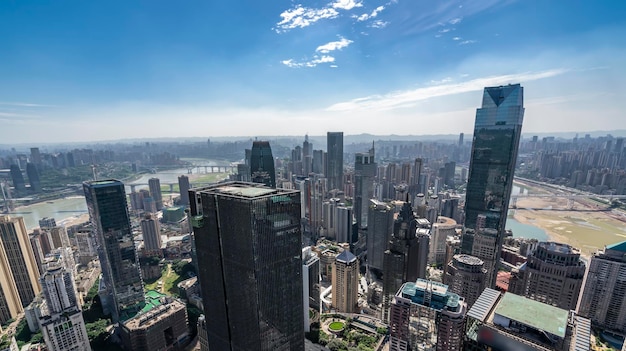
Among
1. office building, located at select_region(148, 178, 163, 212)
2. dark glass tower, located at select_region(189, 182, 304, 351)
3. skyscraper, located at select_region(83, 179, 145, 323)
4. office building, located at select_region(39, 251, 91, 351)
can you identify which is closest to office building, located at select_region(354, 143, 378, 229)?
skyscraper, located at select_region(83, 179, 145, 323)

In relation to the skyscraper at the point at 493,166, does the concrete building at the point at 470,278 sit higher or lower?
lower

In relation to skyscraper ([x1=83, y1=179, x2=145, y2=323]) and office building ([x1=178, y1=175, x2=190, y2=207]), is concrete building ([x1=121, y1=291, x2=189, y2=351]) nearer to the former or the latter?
skyscraper ([x1=83, y1=179, x2=145, y2=323])

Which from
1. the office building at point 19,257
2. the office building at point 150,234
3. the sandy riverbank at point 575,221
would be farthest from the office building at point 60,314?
the sandy riverbank at point 575,221

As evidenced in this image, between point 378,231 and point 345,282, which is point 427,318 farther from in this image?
point 378,231

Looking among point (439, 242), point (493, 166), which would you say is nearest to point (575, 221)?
point (439, 242)

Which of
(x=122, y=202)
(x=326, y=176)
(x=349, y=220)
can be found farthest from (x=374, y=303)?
(x=326, y=176)

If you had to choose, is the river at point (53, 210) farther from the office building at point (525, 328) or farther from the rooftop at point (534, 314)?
the rooftop at point (534, 314)
